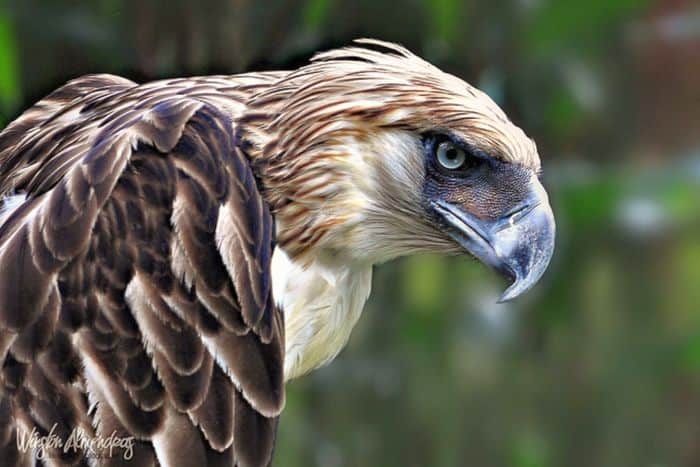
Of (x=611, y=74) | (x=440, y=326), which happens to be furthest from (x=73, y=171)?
(x=611, y=74)

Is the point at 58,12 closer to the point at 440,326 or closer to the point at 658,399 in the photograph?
the point at 440,326

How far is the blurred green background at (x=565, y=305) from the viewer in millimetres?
4203

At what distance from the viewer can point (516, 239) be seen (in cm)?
223

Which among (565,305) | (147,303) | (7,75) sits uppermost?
(147,303)

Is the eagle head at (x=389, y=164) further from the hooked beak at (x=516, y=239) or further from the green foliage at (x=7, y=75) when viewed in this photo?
the green foliage at (x=7, y=75)

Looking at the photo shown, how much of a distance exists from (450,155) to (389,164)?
10 centimetres

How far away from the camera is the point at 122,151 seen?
224 centimetres

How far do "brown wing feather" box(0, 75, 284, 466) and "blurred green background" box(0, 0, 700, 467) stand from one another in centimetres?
165

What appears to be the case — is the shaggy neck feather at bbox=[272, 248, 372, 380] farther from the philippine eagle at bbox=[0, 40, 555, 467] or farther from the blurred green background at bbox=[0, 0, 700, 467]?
the blurred green background at bbox=[0, 0, 700, 467]

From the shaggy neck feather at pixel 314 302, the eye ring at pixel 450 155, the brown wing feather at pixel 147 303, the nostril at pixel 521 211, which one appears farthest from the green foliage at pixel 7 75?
the nostril at pixel 521 211

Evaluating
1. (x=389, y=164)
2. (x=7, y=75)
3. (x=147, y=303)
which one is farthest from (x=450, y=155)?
(x=7, y=75)

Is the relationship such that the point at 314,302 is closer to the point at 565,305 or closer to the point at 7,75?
the point at 7,75

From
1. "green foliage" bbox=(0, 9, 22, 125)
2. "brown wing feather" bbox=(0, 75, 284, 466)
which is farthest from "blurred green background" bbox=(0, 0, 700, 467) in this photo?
"brown wing feather" bbox=(0, 75, 284, 466)

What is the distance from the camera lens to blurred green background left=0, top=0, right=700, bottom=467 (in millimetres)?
4203
